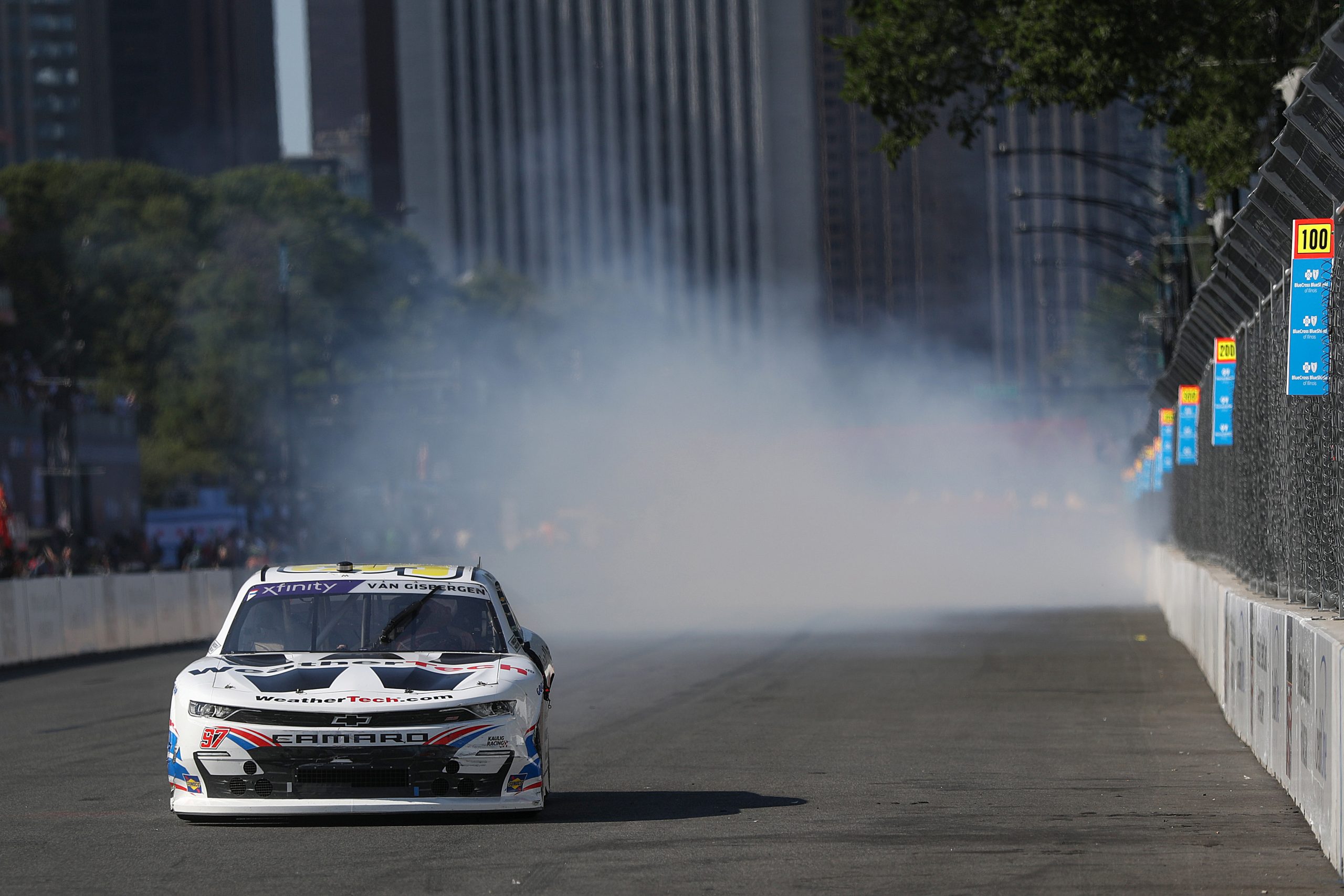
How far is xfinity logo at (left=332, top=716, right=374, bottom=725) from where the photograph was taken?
946 cm

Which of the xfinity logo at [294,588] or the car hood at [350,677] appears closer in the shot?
the car hood at [350,677]

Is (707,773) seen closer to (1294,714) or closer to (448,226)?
(1294,714)

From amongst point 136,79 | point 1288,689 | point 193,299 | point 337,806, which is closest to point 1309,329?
point 1288,689

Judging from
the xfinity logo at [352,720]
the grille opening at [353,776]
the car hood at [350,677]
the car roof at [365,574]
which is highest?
the car roof at [365,574]

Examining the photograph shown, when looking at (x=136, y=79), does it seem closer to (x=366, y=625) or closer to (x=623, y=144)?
(x=623, y=144)

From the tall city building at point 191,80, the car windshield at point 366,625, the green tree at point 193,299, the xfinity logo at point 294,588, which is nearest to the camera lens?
the car windshield at point 366,625

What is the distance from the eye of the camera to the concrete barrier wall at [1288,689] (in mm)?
8383

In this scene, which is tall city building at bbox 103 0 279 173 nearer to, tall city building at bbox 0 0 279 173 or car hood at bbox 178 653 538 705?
tall city building at bbox 0 0 279 173

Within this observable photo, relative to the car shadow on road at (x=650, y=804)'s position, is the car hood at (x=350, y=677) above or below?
above

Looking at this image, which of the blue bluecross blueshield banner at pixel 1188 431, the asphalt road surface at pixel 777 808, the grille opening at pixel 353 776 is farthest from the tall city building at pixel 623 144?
the grille opening at pixel 353 776

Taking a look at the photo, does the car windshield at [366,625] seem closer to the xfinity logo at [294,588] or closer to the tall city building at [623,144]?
the xfinity logo at [294,588]

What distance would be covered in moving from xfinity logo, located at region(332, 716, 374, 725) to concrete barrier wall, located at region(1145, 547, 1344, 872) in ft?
13.5

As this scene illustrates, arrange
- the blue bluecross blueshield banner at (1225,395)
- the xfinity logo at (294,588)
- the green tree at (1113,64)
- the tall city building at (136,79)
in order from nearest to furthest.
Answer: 1. the xfinity logo at (294,588)
2. the blue bluecross blueshield banner at (1225,395)
3. the green tree at (1113,64)
4. the tall city building at (136,79)

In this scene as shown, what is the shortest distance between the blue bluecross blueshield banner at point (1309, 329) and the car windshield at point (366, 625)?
4161mm
